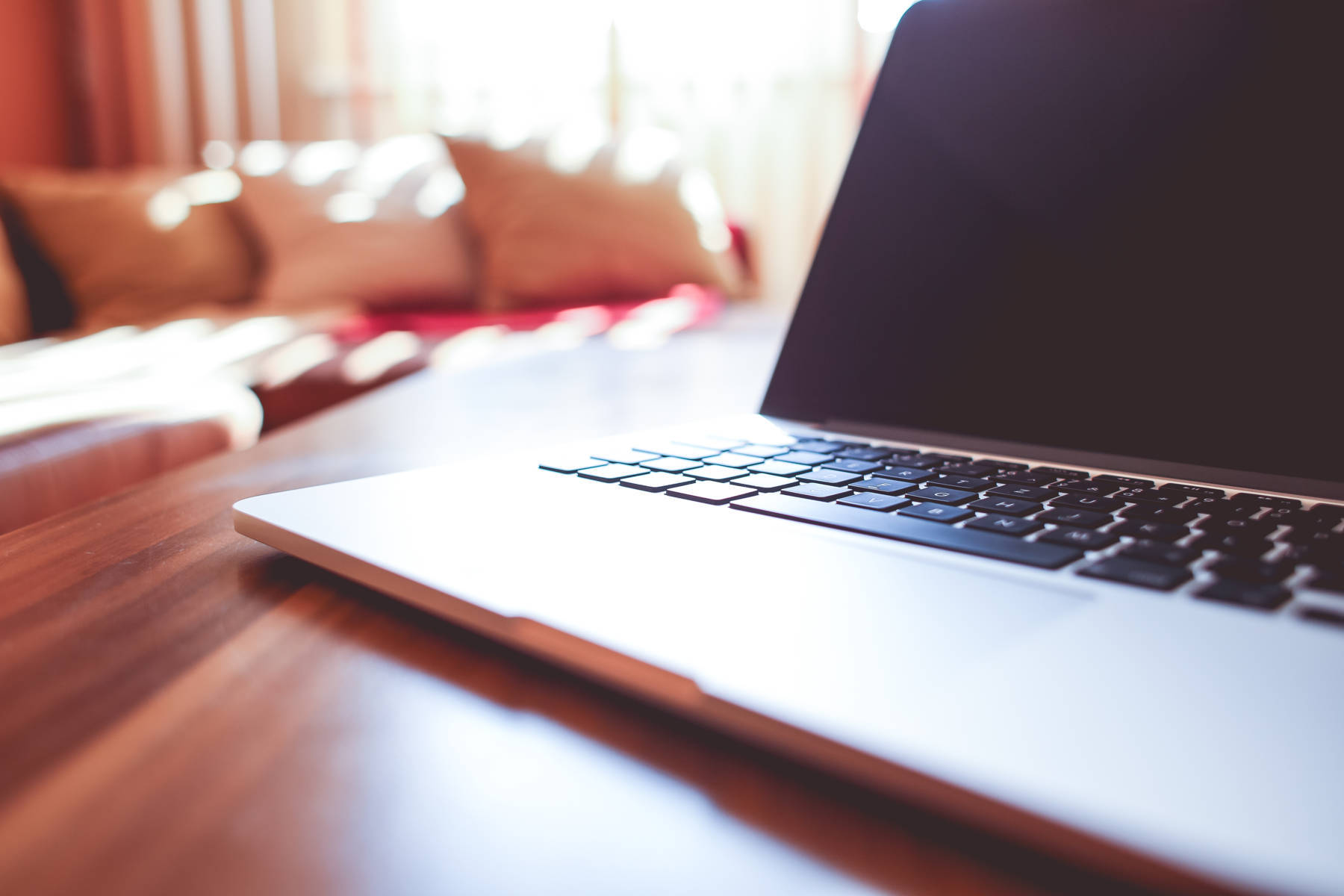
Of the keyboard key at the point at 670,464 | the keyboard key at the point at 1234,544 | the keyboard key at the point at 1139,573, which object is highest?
the keyboard key at the point at 1234,544

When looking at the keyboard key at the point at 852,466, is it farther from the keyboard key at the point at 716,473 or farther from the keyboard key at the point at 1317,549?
the keyboard key at the point at 1317,549

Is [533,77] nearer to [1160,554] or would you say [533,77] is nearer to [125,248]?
[125,248]

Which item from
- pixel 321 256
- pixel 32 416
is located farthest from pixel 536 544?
pixel 321 256

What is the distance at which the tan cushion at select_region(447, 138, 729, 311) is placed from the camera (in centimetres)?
231

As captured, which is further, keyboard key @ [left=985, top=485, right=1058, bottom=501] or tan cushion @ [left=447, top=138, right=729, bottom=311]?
tan cushion @ [left=447, top=138, right=729, bottom=311]

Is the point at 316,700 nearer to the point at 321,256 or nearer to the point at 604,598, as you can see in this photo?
the point at 604,598

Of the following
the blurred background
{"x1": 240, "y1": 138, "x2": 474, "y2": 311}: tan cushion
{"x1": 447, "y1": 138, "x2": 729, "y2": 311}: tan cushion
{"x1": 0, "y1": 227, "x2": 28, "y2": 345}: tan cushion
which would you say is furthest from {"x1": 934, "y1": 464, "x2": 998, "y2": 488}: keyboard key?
{"x1": 0, "y1": 227, "x2": 28, "y2": 345}: tan cushion

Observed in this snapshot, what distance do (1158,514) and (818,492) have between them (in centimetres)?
13

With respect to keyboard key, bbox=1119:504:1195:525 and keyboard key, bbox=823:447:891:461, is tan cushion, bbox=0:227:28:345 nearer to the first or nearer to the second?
keyboard key, bbox=823:447:891:461

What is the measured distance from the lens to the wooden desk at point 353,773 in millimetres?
185

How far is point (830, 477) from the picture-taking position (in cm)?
43

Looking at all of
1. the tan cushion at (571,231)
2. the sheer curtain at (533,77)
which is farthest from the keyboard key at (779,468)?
the sheer curtain at (533,77)

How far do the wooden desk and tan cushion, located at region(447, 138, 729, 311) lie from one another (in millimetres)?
1982

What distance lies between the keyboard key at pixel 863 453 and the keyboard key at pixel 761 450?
1.1 inches
